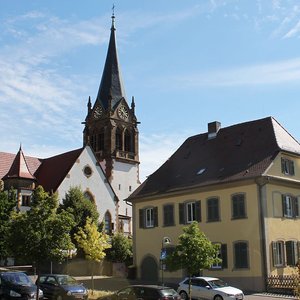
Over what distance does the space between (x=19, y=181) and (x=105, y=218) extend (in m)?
10.3

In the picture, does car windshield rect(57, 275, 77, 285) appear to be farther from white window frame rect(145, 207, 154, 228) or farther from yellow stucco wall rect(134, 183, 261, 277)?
white window frame rect(145, 207, 154, 228)

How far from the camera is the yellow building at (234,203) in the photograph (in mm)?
32438

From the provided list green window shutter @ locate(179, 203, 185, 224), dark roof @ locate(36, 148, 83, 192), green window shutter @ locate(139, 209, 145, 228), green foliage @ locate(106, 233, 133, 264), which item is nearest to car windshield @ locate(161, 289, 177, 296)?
green window shutter @ locate(179, 203, 185, 224)

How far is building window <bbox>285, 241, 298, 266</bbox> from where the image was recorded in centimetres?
3353

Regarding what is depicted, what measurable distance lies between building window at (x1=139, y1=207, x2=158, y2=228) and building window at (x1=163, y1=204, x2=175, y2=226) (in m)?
1.08

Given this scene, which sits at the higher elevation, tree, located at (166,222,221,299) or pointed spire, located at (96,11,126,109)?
pointed spire, located at (96,11,126,109)

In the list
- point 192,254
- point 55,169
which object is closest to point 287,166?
point 192,254

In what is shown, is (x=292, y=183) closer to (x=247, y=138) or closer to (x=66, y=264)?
(x=247, y=138)

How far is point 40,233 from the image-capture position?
866 inches

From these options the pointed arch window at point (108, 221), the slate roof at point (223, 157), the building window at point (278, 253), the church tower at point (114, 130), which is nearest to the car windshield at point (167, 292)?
the building window at point (278, 253)

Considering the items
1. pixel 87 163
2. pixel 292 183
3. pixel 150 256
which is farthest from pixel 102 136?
pixel 292 183

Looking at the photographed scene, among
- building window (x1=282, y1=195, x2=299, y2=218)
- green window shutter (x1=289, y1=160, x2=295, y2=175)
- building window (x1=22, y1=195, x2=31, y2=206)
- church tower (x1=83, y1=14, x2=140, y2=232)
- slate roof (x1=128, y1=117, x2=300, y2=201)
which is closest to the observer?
building window (x1=282, y1=195, x2=299, y2=218)

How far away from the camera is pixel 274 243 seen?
3259 cm

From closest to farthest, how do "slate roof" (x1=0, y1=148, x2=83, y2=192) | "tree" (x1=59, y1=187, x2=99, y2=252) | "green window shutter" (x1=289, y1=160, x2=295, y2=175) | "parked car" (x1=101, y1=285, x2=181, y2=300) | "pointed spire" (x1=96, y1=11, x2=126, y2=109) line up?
"parked car" (x1=101, y1=285, x2=181, y2=300), "green window shutter" (x1=289, y1=160, x2=295, y2=175), "tree" (x1=59, y1=187, x2=99, y2=252), "slate roof" (x1=0, y1=148, x2=83, y2=192), "pointed spire" (x1=96, y1=11, x2=126, y2=109)
